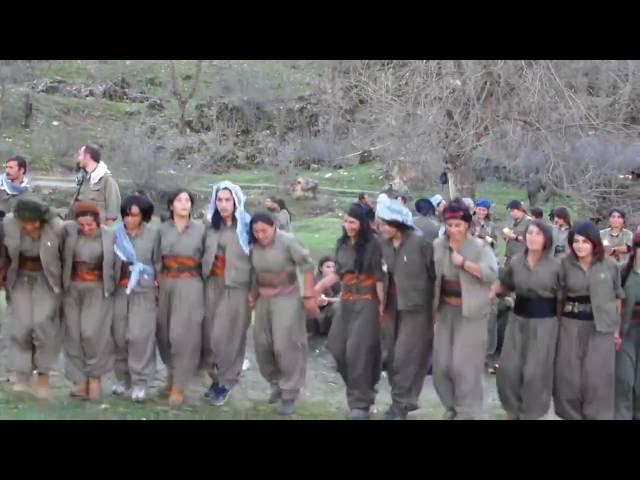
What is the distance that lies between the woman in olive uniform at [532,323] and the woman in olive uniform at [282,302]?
4.83 ft

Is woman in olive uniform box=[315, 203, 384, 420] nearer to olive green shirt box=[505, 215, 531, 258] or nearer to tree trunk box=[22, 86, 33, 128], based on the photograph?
olive green shirt box=[505, 215, 531, 258]

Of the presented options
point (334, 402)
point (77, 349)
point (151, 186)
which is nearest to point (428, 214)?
point (334, 402)

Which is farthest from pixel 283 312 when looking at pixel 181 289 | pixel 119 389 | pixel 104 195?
pixel 104 195

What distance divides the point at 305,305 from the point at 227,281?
65 centimetres

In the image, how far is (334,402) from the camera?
727 centimetres

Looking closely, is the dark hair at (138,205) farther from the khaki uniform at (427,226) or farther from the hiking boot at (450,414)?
the hiking boot at (450,414)

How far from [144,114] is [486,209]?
23542mm

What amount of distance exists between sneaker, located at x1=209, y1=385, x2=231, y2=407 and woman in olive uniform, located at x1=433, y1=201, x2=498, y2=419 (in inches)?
69.7

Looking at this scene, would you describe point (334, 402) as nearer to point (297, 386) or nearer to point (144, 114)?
point (297, 386)

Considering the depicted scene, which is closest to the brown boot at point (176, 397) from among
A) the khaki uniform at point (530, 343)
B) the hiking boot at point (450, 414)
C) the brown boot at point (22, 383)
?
the brown boot at point (22, 383)

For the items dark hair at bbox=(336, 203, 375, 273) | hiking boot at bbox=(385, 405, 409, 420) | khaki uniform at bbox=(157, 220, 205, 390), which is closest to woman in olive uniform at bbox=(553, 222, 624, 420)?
hiking boot at bbox=(385, 405, 409, 420)

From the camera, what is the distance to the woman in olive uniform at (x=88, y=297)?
262 inches

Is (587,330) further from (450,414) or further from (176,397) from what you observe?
(176,397)

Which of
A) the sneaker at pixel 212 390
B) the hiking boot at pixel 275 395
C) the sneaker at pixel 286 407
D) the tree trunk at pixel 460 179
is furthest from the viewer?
the tree trunk at pixel 460 179
